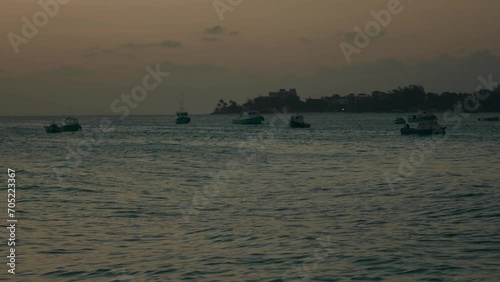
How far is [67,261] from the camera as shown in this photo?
773 inches

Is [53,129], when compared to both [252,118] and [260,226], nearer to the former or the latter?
[252,118]

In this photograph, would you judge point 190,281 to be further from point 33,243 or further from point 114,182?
point 114,182

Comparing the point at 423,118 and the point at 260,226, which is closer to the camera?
the point at 260,226

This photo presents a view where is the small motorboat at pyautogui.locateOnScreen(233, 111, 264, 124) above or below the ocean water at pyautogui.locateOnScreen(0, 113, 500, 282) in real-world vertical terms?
above

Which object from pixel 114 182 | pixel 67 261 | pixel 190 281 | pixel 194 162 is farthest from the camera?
pixel 194 162

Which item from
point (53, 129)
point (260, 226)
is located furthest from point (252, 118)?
point (260, 226)

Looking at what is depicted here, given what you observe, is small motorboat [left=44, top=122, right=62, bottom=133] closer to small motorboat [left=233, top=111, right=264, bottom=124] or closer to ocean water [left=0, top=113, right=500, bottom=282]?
small motorboat [left=233, top=111, right=264, bottom=124]

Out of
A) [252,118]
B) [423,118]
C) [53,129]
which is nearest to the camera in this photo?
[53,129]

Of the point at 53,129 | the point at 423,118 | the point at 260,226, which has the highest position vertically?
the point at 423,118

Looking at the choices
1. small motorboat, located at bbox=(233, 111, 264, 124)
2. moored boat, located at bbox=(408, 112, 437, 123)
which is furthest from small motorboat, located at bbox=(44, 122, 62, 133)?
moored boat, located at bbox=(408, 112, 437, 123)

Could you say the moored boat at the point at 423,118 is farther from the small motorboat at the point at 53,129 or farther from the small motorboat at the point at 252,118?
the small motorboat at the point at 53,129

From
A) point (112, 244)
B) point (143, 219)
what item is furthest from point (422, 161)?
point (112, 244)

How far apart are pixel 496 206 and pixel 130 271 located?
57.0 ft

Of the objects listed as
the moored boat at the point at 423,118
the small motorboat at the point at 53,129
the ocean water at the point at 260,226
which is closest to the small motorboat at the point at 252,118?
the moored boat at the point at 423,118
